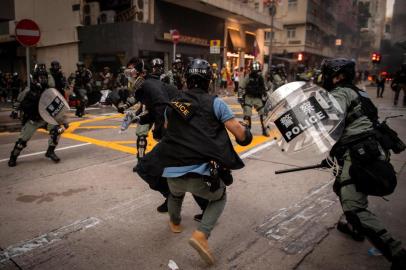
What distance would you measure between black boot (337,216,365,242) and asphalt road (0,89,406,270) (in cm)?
8

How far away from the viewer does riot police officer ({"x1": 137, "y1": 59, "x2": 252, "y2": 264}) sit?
9.02ft

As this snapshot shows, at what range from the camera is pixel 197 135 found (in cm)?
277

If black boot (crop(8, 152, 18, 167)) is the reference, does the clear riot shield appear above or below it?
above

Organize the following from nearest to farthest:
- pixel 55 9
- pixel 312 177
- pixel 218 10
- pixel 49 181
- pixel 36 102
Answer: pixel 49 181 < pixel 312 177 < pixel 36 102 < pixel 55 9 < pixel 218 10

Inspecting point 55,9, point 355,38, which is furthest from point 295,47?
point 355,38

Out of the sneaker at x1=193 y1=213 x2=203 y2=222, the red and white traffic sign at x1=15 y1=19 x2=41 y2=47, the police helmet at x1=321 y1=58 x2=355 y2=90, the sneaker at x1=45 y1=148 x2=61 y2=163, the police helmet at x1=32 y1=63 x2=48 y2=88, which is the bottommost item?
the sneaker at x1=193 y1=213 x2=203 y2=222

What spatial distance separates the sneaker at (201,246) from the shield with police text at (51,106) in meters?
4.12

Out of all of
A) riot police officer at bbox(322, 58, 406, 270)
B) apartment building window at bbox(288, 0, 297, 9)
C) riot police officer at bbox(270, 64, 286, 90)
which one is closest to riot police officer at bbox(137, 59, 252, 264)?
riot police officer at bbox(322, 58, 406, 270)

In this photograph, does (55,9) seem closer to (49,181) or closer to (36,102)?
(36,102)

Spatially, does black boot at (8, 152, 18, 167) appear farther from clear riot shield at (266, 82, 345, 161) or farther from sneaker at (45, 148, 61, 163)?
clear riot shield at (266, 82, 345, 161)

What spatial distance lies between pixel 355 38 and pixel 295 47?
133ft

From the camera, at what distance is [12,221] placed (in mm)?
3664

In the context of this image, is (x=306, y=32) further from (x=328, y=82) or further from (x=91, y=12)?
(x=328, y=82)

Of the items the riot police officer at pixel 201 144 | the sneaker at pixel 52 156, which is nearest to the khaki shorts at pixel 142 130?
the sneaker at pixel 52 156
